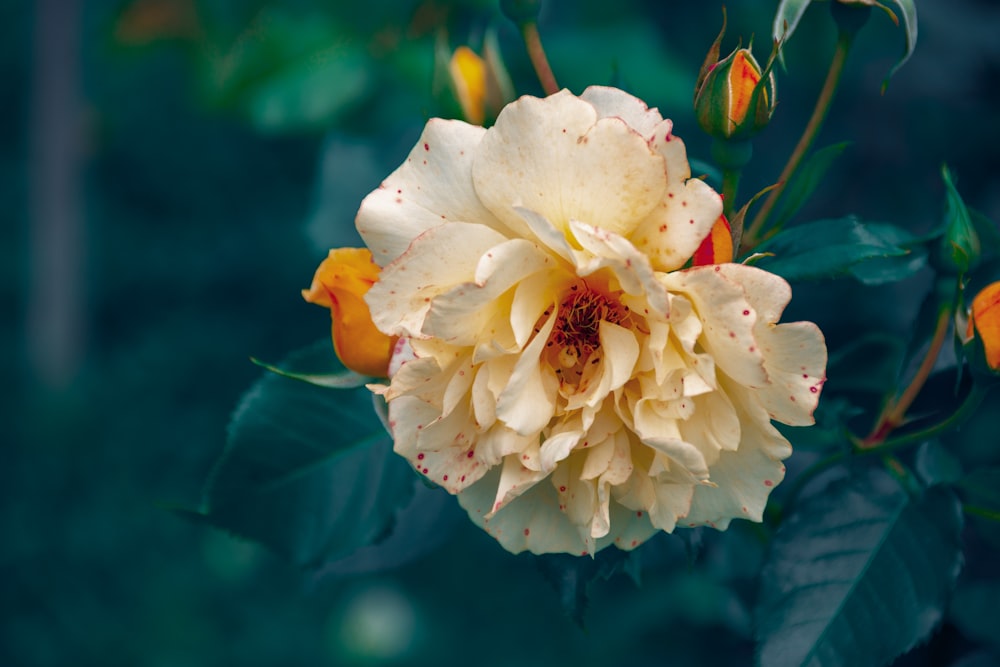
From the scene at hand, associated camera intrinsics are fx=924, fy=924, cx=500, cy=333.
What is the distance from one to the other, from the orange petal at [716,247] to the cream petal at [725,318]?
0.10ft

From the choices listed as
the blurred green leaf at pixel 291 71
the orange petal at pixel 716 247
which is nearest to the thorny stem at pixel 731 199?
the orange petal at pixel 716 247

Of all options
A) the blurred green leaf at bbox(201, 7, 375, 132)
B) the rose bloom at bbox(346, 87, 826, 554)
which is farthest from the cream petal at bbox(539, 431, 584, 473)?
the blurred green leaf at bbox(201, 7, 375, 132)

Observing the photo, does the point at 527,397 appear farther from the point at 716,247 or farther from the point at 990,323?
the point at 990,323

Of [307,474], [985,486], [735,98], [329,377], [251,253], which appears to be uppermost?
[735,98]

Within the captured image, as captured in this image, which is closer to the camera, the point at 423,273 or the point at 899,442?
the point at 423,273

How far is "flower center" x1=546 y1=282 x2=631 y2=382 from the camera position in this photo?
55cm

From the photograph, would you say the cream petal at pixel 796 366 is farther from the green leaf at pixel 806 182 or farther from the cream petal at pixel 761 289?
the green leaf at pixel 806 182

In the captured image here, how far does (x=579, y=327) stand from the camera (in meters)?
0.56

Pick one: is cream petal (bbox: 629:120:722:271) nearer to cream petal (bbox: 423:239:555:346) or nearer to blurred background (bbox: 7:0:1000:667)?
cream petal (bbox: 423:239:555:346)

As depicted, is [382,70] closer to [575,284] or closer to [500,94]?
[500,94]

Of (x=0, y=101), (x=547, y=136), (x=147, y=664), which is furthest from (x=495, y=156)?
(x=0, y=101)

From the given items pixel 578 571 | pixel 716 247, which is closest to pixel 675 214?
pixel 716 247

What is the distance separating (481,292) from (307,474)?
302 mm

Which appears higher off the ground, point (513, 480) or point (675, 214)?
point (675, 214)
